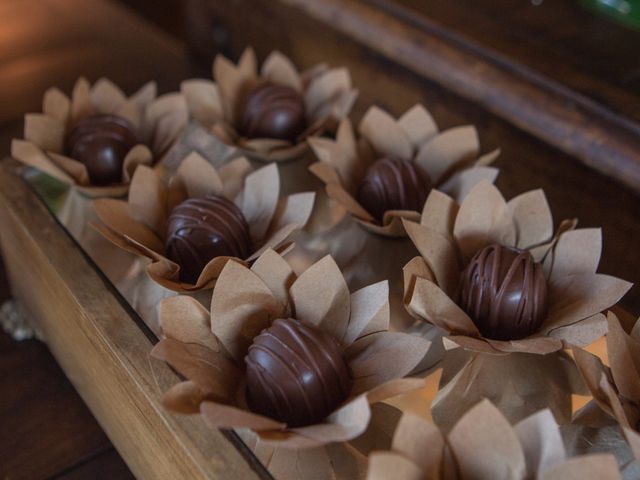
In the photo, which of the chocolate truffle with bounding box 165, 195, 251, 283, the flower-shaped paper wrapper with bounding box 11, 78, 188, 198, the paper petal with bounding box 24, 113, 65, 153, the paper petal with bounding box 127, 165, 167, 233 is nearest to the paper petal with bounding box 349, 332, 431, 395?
the chocolate truffle with bounding box 165, 195, 251, 283

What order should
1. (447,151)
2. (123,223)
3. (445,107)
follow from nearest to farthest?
(123,223) → (447,151) → (445,107)

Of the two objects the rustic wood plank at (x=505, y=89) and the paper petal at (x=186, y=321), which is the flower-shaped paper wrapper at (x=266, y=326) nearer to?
the paper petal at (x=186, y=321)

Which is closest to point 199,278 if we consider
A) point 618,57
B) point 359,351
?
point 359,351

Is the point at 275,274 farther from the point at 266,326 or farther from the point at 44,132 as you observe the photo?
the point at 44,132

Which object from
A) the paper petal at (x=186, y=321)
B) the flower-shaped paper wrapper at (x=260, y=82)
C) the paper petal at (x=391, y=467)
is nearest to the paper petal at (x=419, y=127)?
the flower-shaped paper wrapper at (x=260, y=82)

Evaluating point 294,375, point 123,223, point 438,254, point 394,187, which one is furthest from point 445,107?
point 294,375

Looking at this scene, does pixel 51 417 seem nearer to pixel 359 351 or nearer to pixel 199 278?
pixel 199 278
